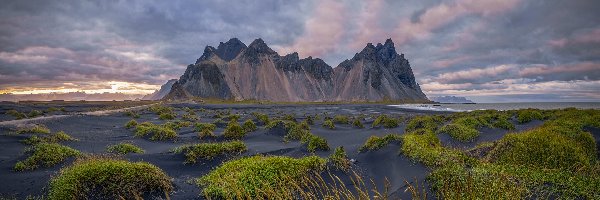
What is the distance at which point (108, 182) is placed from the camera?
7930mm

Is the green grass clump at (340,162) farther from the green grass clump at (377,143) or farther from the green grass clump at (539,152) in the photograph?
the green grass clump at (539,152)

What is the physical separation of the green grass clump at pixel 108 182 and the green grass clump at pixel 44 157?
3.94 metres

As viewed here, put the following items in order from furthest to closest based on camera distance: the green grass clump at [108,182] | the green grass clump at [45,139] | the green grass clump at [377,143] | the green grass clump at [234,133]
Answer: the green grass clump at [234,133], the green grass clump at [45,139], the green grass clump at [377,143], the green grass clump at [108,182]

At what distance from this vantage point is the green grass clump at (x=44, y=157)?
1095 centimetres

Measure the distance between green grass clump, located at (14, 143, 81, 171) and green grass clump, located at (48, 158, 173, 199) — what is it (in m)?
3.94

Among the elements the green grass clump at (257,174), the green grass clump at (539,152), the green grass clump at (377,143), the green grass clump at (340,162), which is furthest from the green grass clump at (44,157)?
the green grass clump at (539,152)

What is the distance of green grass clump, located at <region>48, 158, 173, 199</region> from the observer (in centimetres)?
753

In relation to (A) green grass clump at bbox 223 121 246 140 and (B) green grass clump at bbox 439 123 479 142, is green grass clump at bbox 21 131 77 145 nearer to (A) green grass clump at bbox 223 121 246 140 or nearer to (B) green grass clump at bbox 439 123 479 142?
(A) green grass clump at bbox 223 121 246 140

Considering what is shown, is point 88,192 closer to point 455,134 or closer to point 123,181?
point 123,181

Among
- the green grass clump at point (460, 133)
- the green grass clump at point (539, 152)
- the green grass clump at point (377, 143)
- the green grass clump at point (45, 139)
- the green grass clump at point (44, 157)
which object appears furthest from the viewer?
the green grass clump at point (460, 133)

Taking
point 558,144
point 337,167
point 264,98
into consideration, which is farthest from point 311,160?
point 264,98

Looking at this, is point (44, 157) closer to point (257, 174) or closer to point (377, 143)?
point (257, 174)

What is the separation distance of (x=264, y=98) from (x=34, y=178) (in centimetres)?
18084

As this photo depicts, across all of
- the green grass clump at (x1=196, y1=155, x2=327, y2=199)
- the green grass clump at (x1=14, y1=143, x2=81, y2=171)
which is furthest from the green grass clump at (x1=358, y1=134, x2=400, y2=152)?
the green grass clump at (x1=14, y1=143, x2=81, y2=171)
